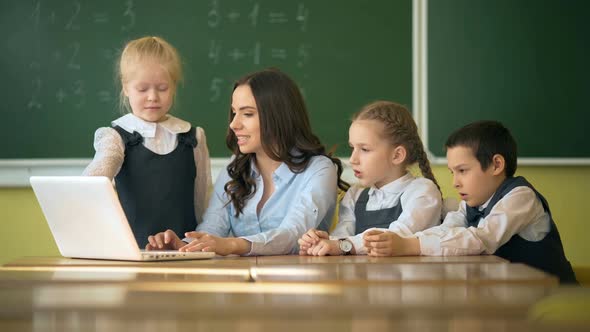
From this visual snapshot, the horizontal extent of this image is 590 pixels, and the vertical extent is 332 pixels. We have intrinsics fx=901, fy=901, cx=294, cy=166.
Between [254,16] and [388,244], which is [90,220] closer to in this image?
[388,244]

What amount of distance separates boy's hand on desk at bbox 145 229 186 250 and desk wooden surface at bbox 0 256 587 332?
0.62 metres

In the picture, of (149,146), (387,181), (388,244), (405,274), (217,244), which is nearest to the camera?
(405,274)

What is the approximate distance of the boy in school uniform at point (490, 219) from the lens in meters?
2.29

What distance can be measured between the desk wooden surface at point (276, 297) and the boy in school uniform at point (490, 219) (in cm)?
50

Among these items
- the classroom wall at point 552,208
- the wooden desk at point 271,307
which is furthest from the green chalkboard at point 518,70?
the wooden desk at point 271,307

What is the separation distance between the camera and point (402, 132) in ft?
9.31

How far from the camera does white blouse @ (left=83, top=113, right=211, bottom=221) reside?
2.75 metres

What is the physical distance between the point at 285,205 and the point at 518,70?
71.6 inches

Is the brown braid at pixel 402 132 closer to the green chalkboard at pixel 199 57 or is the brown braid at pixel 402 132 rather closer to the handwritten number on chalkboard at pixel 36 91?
the green chalkboard at pixel 199 57

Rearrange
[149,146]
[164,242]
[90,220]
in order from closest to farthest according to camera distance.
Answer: [90,220] → [164,242] → [149,146]

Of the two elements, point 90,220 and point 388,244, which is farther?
point 388,244

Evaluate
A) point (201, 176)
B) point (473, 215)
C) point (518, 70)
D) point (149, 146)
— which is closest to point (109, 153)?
point (149, 146)

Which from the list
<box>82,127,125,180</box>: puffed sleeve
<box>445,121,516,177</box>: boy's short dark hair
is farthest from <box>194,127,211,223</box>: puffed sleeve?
<box>445,121,516,177</box>: boy's short dark hair

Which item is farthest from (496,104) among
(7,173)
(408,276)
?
(408,276)
